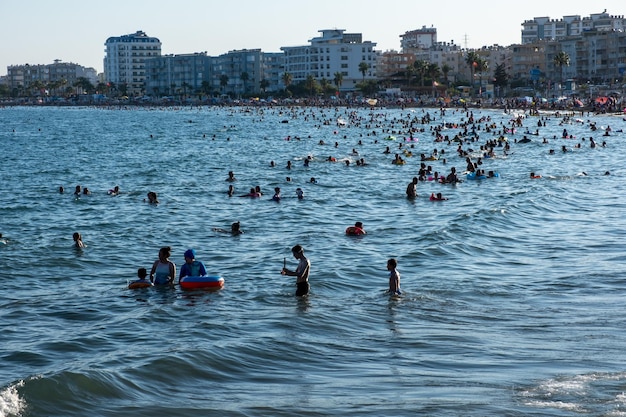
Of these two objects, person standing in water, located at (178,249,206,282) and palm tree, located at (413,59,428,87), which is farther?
palm tree, located at (413,59,428,87)

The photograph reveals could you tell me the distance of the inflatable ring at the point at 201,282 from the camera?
1888 centimetres

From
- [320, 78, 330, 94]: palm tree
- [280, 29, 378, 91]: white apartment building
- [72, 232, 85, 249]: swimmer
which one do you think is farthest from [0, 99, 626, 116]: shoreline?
[72, 232, 85, 249]: swimmer

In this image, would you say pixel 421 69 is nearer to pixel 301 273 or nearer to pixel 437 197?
pixel 437 197

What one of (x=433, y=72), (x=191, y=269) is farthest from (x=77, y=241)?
(x=433, y=72)

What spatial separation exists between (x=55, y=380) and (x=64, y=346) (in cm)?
228

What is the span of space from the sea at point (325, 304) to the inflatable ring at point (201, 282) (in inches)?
8.4

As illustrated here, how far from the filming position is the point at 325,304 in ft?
59.0

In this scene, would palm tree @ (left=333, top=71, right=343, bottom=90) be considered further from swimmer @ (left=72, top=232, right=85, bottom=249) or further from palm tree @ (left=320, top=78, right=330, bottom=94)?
swimmer @ (left=72, top=232, right=85, bottom=249)

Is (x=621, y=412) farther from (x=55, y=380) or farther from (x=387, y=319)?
(x=55, y=380)

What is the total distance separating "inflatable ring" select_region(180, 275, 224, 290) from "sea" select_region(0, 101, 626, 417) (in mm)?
214

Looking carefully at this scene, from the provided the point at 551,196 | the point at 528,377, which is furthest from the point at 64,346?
the point at 551,196

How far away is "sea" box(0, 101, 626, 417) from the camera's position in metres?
12.2

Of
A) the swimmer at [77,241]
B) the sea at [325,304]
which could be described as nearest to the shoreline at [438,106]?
the sea at [325,304]

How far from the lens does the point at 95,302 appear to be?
18.5 meters
